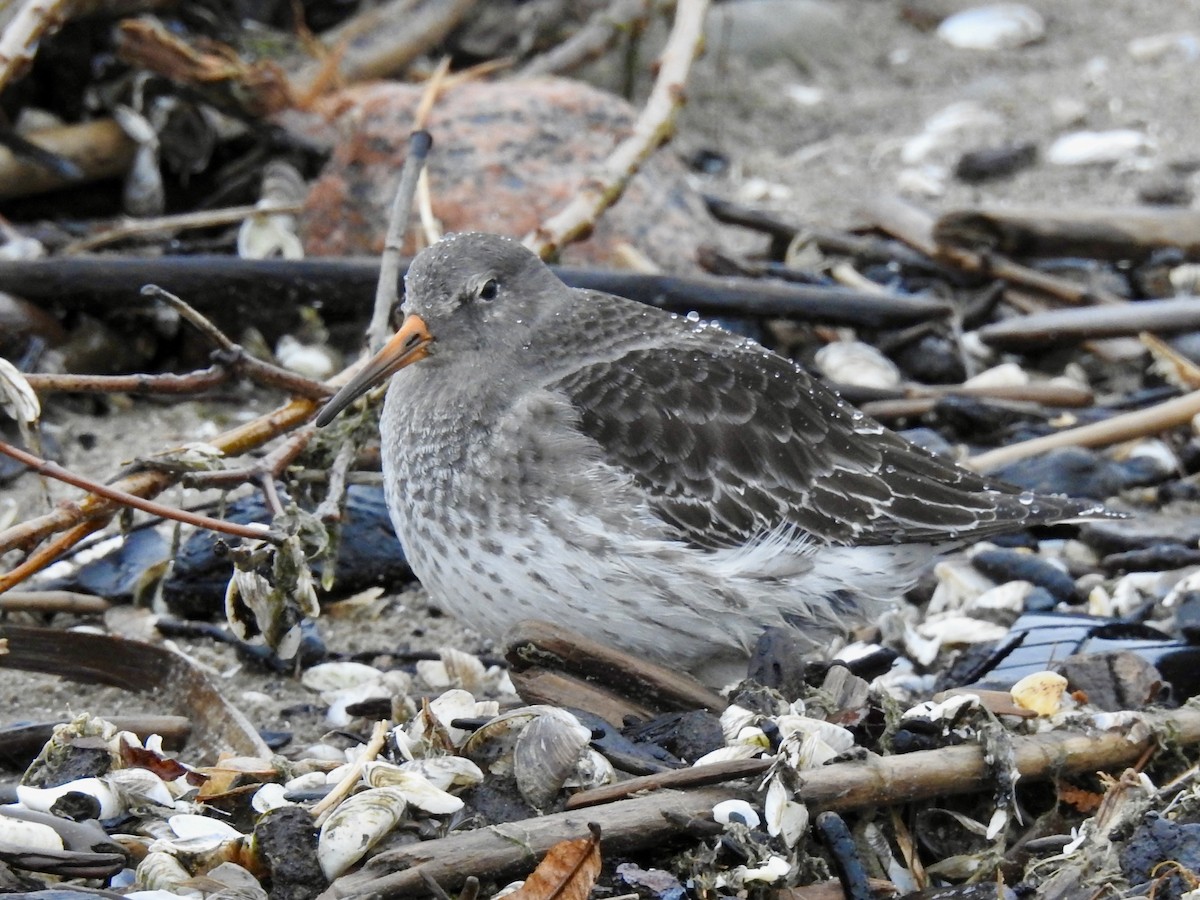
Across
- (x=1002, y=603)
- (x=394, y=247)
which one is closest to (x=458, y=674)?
(x=394, y=247)

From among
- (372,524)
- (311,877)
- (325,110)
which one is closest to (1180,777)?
(311,877)

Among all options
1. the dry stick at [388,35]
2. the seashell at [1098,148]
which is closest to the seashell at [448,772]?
the dry stick at [388,35]

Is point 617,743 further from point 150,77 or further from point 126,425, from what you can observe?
point 150,77

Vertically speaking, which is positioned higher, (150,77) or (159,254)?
(150,77)

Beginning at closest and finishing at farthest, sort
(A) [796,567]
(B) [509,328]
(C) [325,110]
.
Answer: (A) [796,567] < (B) [509,328] < (C) [325,110]

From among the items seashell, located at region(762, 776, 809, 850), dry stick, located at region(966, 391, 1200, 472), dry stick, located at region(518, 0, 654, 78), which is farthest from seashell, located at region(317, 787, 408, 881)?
dry stick, located at region(518, 0, 654, 78)

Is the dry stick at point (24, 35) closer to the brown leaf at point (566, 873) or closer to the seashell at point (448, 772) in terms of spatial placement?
the seashell at point (448, 772)
